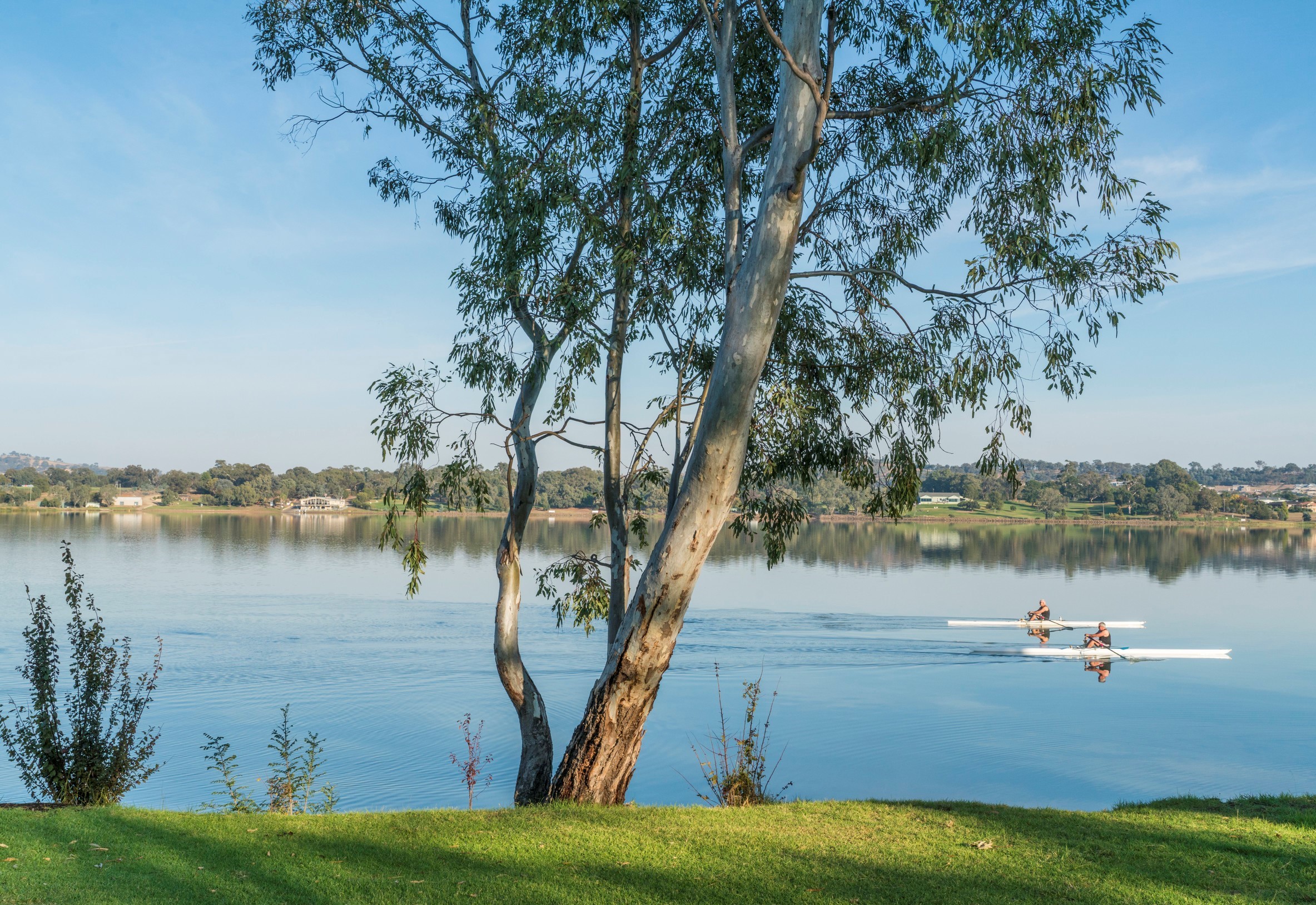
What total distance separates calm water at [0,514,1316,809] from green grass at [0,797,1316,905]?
3.53 meters

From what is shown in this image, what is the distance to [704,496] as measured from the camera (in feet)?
16.8

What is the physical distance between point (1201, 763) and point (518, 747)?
22.1 feet

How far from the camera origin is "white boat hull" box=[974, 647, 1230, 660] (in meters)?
15.7

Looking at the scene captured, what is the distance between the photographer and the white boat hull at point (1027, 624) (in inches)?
695

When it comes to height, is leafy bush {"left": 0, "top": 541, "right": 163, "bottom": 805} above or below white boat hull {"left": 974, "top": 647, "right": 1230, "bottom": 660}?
above

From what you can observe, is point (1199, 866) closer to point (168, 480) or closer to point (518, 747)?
point (518, 747)

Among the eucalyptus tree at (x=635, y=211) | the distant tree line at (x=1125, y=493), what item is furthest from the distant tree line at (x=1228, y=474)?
the eucalyptus tree at (x=635, y=211)

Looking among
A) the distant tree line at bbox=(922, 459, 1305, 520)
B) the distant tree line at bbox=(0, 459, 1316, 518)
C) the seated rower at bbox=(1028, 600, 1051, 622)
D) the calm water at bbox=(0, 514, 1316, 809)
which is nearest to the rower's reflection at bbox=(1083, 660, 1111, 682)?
the calm water at bbox=(0, 514, 1316, 809)

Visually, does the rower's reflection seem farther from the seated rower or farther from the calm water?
the seated rower

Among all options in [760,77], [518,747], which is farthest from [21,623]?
[760,77]

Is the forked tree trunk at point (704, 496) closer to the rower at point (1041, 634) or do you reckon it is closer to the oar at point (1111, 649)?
the oar at point (1111, 649)

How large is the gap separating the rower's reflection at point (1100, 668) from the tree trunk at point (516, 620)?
1115 centimetres

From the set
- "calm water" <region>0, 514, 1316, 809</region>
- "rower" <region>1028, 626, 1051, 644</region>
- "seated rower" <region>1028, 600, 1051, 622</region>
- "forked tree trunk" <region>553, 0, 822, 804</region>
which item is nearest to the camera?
"forked tree trunk" <region>553, 0, 822, 804</region>

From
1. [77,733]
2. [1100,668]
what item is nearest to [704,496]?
[77,733]
